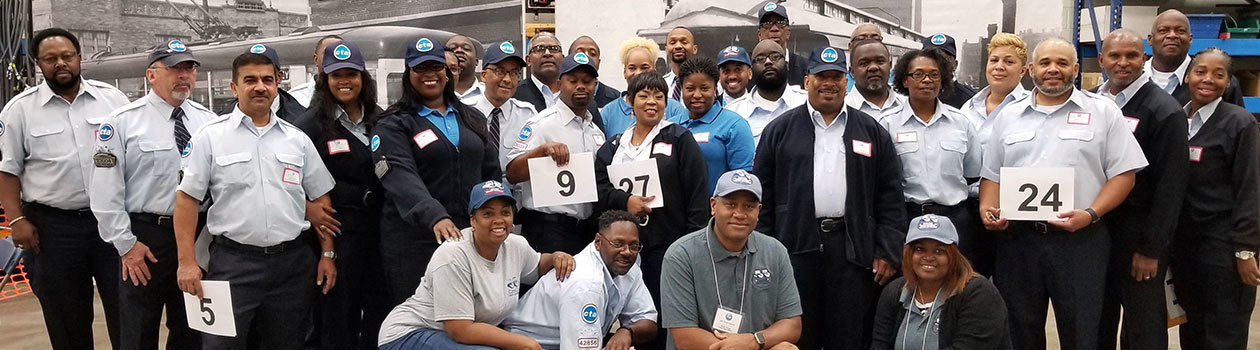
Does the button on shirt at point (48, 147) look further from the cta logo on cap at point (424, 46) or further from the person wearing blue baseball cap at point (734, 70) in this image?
the person wearing blue baseball cap at point (734, 70)

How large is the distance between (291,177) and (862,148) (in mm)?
2367

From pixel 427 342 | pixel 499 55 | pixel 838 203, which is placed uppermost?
pixel 499 55

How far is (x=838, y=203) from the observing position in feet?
12.9

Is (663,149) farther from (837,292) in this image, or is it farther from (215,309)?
(215,309)

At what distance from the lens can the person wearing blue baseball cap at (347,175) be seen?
13.6 feet

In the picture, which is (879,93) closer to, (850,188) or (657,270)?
(850,188)

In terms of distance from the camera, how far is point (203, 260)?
3902mm

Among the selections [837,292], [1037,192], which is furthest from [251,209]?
[1037,192]

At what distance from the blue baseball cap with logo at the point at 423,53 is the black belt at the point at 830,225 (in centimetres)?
180

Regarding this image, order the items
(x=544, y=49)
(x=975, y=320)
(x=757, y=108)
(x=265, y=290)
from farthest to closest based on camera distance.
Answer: (x=544, y=49) < (x=757, y=108) < (x=265, y=290) < (x=975, y=320)

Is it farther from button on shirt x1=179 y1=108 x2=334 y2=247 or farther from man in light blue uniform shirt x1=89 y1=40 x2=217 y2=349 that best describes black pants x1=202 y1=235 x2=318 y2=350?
man in light blue uniform shirt x1=89 y1=40 x2=217 y2=349

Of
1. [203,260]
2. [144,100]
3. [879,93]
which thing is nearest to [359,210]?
[203,260]

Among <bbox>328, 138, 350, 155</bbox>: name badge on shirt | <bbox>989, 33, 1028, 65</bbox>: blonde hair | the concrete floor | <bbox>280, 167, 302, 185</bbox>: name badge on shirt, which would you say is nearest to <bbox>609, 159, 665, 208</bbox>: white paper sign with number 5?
<bbox>328, 138, 350, 155</bbox>: name badge on shirt

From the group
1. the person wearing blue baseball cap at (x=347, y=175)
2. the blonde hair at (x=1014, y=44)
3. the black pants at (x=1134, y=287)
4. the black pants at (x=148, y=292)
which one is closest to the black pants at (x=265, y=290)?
the person wearing blue baseball cap at (x=347, y=175)
